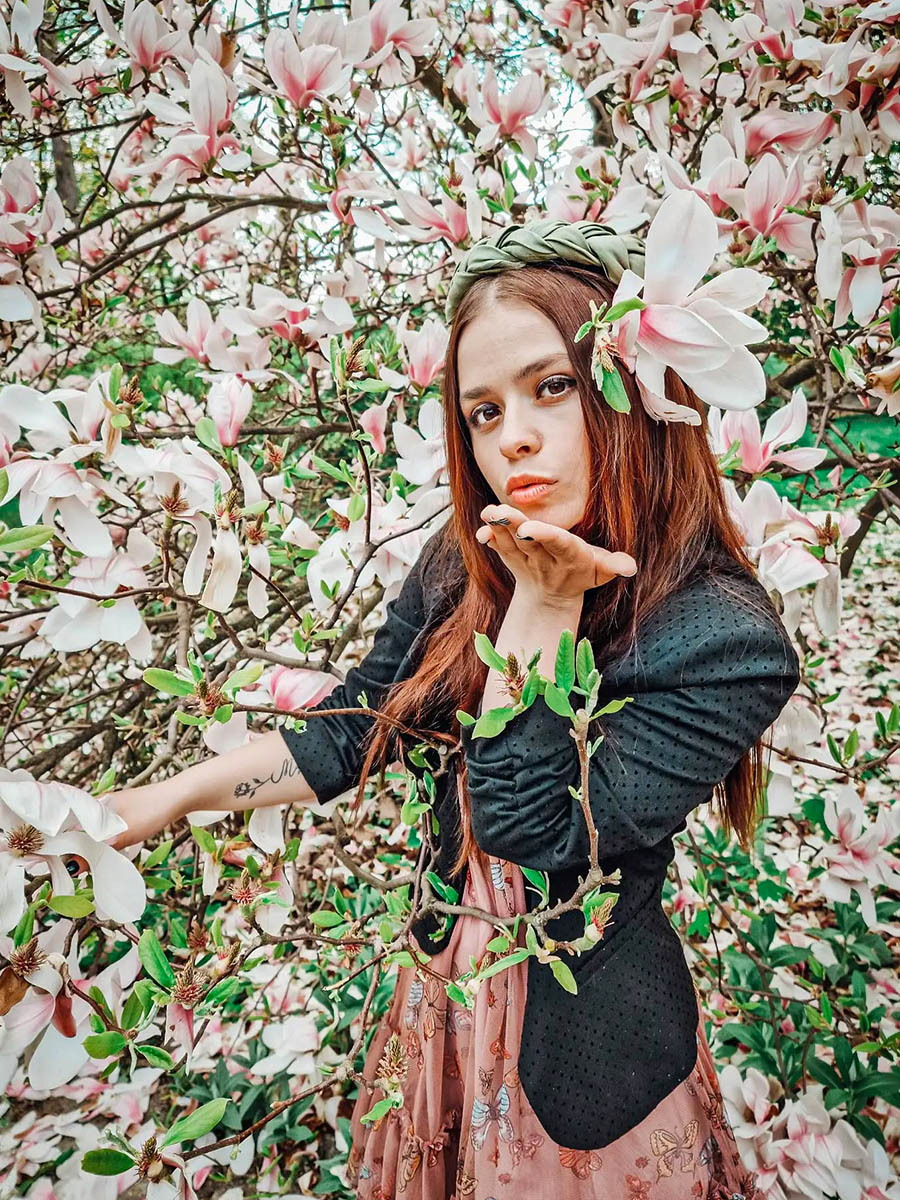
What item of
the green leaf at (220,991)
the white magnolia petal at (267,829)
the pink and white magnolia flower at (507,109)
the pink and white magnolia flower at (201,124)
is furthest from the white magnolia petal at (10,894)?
the pink and white magnolia flower at (507,109)

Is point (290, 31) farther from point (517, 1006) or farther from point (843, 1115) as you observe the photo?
point (843, 1115)

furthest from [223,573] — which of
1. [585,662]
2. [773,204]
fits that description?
[773,204]

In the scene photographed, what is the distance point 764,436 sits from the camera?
3.42 feet

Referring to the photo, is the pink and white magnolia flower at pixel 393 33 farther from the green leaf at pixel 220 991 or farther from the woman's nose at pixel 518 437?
the green leaf at pixel 220 991

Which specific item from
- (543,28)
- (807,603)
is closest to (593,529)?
(807,603)

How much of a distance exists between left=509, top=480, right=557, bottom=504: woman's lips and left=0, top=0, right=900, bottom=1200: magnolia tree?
150mm

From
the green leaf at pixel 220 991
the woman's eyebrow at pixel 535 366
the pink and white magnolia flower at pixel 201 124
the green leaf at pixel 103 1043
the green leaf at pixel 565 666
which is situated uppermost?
the pink and white magnolia flower at pixel 201 124

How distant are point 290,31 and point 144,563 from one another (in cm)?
84

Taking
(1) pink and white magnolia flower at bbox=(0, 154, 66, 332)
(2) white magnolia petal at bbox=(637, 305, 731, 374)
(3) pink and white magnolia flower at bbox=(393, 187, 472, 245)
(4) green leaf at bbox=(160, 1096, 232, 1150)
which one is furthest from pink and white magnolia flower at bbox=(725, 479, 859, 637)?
(1) pink and white magnolia flower at bbox=(0, 154, 66, 332)

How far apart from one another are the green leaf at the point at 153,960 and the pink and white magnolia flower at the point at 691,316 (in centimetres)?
68

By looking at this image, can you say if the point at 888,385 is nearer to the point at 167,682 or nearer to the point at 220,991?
the point at 167,682

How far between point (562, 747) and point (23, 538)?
0.56 metres

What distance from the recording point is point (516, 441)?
793 mm

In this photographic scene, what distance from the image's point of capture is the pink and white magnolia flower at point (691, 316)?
0.57 m
